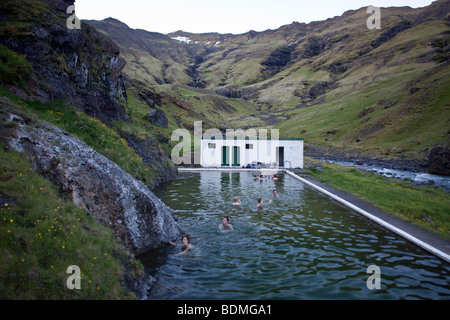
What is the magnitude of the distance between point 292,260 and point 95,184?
7802 millimetres

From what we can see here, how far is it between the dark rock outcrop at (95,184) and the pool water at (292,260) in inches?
38.9

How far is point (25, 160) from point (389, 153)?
64683 mm

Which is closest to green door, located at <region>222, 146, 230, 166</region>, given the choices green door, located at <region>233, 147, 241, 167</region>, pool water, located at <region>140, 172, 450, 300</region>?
green door, located at <region>233, 147, 241, 167</region>

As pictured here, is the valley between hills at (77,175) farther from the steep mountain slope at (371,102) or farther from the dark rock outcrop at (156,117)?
the steep mountain slope at (371,102)

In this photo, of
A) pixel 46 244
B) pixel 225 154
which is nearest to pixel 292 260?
pixel 46 244

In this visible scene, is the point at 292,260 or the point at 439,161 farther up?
the point at 439,161

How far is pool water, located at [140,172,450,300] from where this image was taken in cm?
821

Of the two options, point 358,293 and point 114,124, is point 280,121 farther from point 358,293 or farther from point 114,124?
point 358,293

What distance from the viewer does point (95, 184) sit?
9867mm

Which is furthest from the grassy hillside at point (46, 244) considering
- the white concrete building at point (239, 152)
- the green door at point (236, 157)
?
the green door at point (236, 157)

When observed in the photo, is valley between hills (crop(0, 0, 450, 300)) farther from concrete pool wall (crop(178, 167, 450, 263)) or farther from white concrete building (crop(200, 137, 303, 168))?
white concrete building (crop(200, 137, 303, 168))

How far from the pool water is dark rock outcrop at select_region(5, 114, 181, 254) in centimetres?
99

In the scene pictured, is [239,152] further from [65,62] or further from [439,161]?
[439,161]

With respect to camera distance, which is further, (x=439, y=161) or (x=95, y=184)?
(x=439, y=161)
